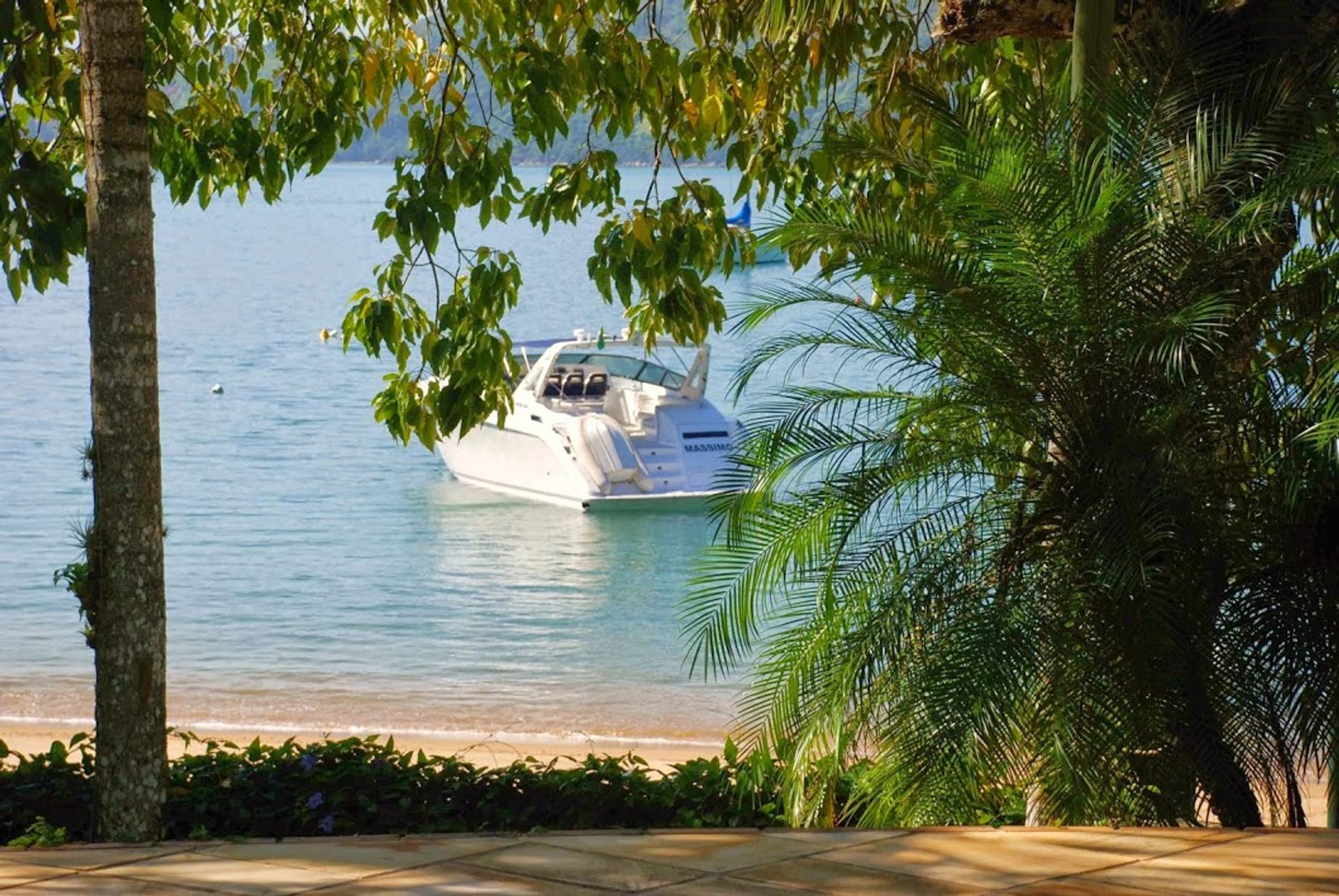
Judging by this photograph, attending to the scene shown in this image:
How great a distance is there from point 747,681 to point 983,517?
965cm

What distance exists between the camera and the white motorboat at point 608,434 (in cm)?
2216

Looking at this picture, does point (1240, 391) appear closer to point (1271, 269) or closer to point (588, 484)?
point (1271, 269)

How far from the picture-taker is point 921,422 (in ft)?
15.8

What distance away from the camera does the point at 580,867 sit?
370 centimetres

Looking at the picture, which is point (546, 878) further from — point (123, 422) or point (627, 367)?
point (627, 367)

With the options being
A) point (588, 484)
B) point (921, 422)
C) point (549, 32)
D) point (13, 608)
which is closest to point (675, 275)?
point (549, 32)

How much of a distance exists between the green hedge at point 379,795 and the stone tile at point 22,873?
140cm

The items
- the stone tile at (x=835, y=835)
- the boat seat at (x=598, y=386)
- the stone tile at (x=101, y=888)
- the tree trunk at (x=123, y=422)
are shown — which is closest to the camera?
the stone tile at (x=101, y=888)

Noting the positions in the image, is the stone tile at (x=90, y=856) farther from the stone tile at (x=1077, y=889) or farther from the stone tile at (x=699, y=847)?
the stone tile at (x=1077, y=889)

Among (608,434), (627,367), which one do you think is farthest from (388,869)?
(627,367)

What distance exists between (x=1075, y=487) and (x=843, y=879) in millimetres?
1491

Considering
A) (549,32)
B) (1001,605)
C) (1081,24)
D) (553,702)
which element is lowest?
(553,702)

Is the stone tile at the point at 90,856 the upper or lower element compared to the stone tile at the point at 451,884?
lower

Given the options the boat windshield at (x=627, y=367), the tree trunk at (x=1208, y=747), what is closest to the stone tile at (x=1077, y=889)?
the tree trunk at (x=1208, y=747)
